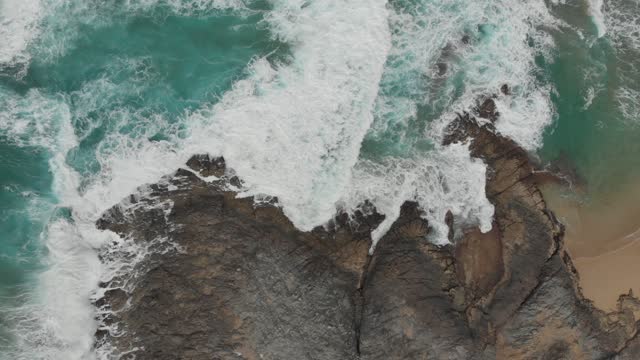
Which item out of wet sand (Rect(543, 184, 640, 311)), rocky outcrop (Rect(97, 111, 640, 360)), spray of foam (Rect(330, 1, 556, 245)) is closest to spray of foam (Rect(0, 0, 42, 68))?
rocky outcrop (Rect(97, 111, 640, 360))

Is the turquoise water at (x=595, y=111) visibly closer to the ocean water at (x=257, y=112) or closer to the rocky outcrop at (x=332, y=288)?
the ocean water at (x=257, y=112)

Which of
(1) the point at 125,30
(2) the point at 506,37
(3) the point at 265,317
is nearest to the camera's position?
(3) the point at 265,317

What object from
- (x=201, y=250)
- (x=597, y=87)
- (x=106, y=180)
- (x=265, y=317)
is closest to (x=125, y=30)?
(x=106, y=180)

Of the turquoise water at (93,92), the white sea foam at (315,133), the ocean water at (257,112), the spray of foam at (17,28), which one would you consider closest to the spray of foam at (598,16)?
the ocean water at (257,112)

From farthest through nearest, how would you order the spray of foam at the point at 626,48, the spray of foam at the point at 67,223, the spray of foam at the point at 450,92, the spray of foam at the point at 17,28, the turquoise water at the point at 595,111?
the spray of foam at the point at 626,48
the turquoise water at the point at 595,111
the spray of foam at the point at 17,28
the spray of foam at the point at 450,92
the spray of foam at the point at 67,223

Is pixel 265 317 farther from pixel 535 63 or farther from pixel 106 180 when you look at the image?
pixel 535 63
